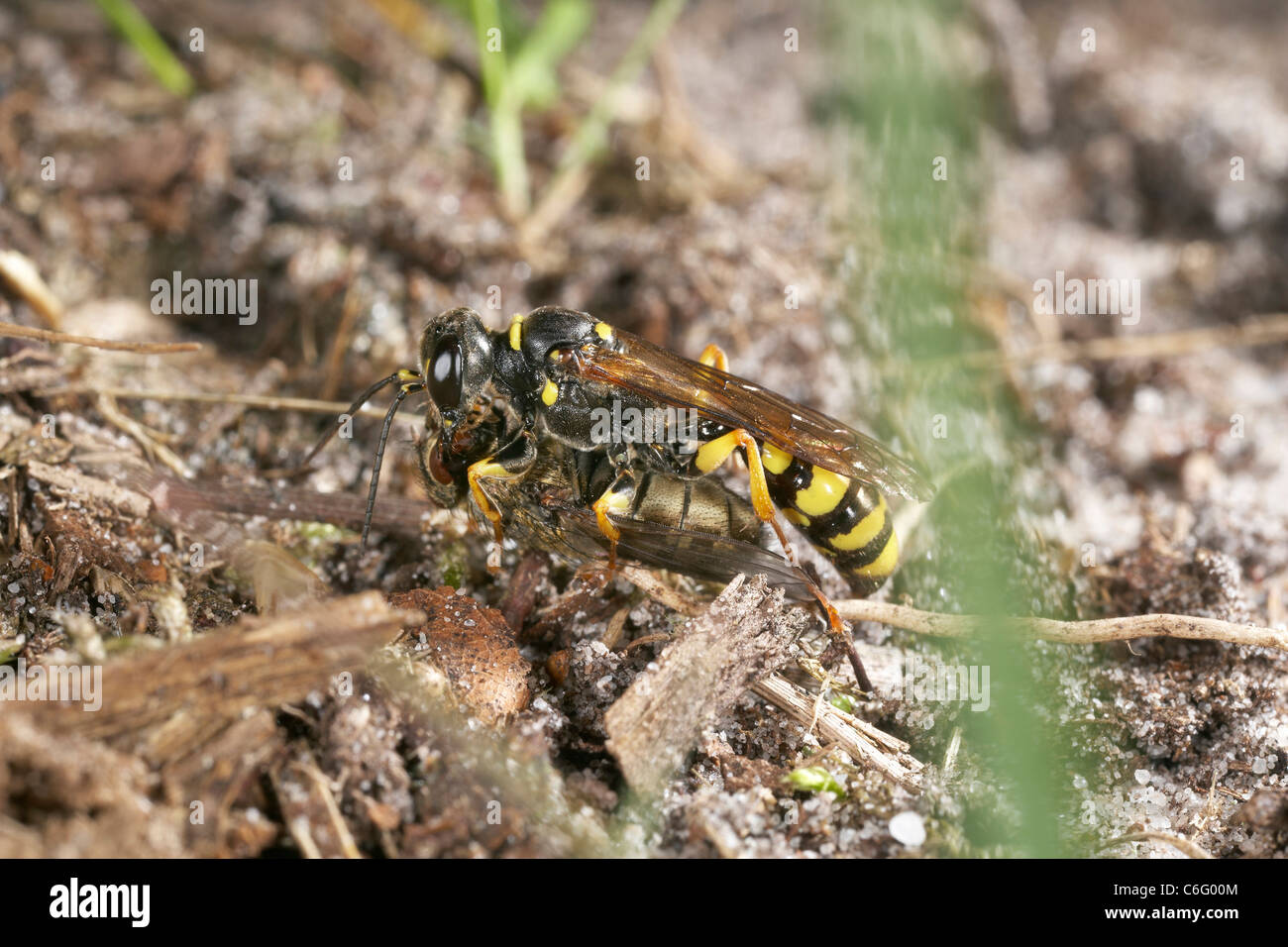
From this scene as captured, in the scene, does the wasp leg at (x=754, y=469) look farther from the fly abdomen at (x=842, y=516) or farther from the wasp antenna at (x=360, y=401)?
the wasp antenna at (x=360, y=401)

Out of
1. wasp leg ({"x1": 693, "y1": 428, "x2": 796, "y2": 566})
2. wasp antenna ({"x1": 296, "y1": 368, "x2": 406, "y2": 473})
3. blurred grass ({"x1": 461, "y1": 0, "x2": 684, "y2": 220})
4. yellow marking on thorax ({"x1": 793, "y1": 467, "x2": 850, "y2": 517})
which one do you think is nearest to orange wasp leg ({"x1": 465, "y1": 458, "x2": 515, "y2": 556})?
wasp antenna ({"x1": 296, "y1": 368, "x2": 406, "y2": 473})

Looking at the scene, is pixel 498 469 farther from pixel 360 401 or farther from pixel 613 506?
pixel 360 401

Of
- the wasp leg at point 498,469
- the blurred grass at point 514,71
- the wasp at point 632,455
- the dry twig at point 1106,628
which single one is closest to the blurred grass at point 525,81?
the blurred grass at point 514,71

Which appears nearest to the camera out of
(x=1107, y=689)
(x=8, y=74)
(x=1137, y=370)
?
(x=1107, y=689)

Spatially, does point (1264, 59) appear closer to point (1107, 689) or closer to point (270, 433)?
point (1107, 689)

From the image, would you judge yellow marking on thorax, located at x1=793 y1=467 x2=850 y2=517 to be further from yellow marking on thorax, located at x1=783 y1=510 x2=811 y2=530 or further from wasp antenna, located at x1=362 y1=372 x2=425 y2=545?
wasp antenna, located at x1=362 y1=372 x2=425 y2=545
